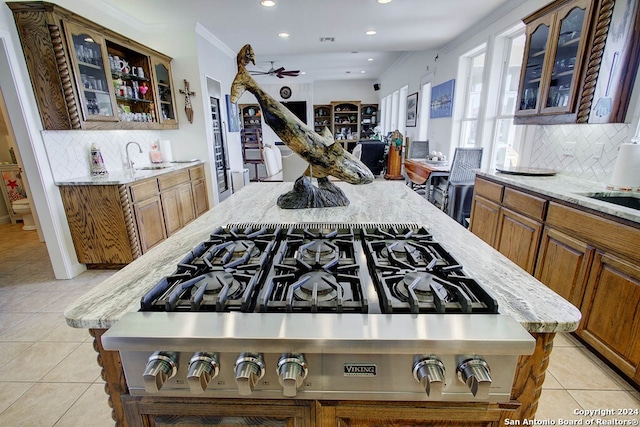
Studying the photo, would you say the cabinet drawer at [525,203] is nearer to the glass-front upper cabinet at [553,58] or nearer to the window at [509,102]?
the glass-front upper cabinet at [553,58]

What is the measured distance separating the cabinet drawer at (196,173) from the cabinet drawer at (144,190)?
893mm

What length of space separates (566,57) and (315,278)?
2.63m

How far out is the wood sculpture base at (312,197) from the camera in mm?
1573

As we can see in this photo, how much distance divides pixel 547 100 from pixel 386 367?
264 cm

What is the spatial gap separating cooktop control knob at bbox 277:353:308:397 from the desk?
11.8 feet

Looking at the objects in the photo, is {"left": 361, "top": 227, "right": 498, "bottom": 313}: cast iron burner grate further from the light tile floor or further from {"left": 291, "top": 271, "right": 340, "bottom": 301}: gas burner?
the light tile floor

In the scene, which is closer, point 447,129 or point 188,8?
point 188,8

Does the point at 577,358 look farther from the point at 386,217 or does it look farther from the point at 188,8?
the point at 188,8

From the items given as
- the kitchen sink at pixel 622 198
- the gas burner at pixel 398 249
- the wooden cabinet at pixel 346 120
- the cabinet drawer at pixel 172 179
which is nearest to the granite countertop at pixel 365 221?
the gas burner at pixel 398 249

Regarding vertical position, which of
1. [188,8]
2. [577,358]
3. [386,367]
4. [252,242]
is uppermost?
[188,8]

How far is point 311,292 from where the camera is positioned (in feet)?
2.41

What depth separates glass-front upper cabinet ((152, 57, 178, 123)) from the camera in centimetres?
385

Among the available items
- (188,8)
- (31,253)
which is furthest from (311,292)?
(31,253)

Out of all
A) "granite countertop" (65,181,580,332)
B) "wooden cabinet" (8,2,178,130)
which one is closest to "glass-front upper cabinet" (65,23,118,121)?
"wooden cabinet" (8,2,178,130)
